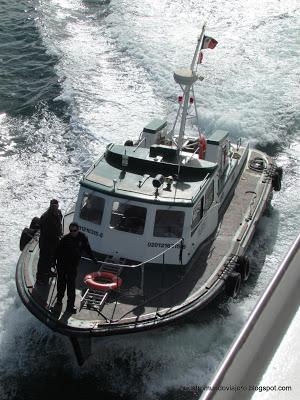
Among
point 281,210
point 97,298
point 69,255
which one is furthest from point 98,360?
point 281,210

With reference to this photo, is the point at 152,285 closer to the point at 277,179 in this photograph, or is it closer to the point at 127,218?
the point at 127,218

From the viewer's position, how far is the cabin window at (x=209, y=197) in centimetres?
1131

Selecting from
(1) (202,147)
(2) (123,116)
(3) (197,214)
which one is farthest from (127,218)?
(2) (123,116)

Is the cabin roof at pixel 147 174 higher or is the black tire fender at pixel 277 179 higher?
the cabin roof at pixel 147 174

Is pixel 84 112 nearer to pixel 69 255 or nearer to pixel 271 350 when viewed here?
pixel 69 255

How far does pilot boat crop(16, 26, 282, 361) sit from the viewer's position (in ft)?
31.5

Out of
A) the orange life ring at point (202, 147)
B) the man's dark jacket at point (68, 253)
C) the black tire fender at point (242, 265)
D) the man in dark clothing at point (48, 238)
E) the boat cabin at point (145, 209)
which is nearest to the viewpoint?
the man's dark jacket at point (68, 253)

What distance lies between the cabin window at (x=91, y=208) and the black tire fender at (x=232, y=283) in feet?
8.33

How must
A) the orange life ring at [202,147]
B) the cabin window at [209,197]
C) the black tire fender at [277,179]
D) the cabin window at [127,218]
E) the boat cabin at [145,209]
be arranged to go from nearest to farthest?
1. the boat cabin at [145,209]
2. the cabin window at [127,218]
3. the cabin window at [209,197]
4. the orange life ring at [202,147]
5. the black tire fender at [277,179]

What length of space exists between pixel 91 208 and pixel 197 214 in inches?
76.4

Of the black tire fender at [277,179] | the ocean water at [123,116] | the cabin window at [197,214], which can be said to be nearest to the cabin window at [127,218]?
the cabin window at [197,214]

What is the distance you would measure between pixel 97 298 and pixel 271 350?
6334 millimetres

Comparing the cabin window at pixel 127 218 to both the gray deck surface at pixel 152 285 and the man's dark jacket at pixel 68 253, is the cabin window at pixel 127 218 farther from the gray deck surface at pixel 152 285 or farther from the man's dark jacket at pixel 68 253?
the man's dark jacket at pixel 68 253

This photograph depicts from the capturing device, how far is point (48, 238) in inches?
396
